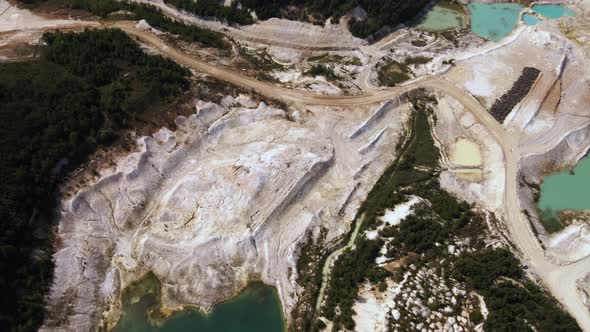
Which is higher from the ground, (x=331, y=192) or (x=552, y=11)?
(x=552, y=11)

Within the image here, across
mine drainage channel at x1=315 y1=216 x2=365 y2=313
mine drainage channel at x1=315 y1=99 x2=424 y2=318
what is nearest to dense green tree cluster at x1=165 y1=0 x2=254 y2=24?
mine drainage channel at x1=315 y1=99 x2=424 y2=318

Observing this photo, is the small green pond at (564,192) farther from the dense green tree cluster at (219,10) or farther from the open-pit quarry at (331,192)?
the dense green tree cluster at (219,10)

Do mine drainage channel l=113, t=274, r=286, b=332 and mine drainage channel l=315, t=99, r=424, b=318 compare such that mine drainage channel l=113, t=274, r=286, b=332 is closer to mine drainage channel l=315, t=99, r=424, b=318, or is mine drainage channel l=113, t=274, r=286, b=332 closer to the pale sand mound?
mine drainage channel l=315, t=99, r=424, b=318

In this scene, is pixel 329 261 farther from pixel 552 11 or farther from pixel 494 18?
pixel 552 11

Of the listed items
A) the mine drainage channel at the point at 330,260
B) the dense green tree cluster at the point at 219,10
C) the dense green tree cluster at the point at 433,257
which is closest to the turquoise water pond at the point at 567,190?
the dense green tree cluster at the point at 433,257

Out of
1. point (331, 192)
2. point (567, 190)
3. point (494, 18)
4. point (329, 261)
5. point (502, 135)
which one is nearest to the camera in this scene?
point (329, 261)

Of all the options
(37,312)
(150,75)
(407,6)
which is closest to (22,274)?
(37,312)

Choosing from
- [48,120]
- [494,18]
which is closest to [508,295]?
[48,120]
